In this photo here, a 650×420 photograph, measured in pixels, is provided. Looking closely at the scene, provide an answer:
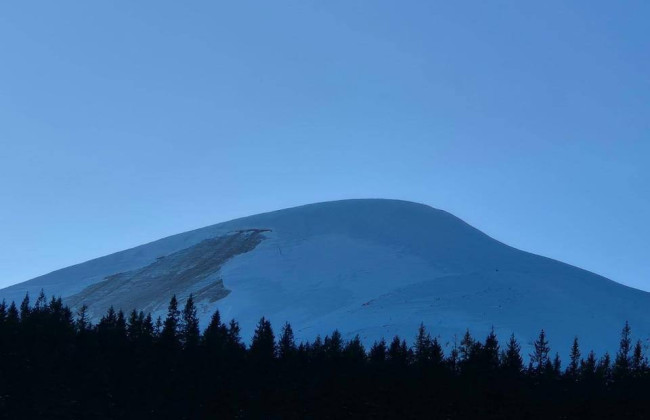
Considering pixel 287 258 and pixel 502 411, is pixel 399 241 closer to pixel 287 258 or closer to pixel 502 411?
pixel 287 258

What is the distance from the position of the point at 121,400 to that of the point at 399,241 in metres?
93.8

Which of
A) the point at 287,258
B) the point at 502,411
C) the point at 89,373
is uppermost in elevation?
the point at 287,258

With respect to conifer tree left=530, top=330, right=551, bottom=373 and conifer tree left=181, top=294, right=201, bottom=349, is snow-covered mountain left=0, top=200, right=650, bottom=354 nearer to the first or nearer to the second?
conifer tree left=530, top=330, right=551, bottom=373

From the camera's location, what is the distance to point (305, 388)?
5266 cm

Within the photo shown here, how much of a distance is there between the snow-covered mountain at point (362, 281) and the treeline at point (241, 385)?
117 feet

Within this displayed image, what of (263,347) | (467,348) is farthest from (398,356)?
(467,348)

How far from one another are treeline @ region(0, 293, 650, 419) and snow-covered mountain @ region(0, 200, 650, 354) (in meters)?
35.7

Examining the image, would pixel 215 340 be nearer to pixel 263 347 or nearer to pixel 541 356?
pixel 263 347

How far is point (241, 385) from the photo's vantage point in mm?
52125

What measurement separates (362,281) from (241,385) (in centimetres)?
6753

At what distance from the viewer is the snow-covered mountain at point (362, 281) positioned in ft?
337

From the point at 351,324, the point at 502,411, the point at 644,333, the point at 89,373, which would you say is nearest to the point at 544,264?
the point at 644,333

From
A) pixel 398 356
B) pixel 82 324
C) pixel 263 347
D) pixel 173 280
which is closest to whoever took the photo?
pixel 263 347

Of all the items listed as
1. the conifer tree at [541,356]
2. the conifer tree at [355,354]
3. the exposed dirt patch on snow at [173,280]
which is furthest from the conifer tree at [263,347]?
→ the exposed dirt patch on snow at [173,280]
